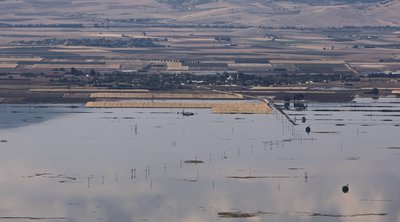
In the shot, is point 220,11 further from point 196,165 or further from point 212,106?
point 196,165

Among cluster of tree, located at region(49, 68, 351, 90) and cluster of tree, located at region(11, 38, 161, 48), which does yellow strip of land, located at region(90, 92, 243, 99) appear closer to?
cluster of tree, located at region(49, 68, 351, 90)

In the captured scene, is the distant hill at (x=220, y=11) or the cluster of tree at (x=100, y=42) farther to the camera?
the distant hill at (x=220, y=11)

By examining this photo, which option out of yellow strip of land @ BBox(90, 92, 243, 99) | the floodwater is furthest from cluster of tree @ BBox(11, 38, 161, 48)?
the floodwater

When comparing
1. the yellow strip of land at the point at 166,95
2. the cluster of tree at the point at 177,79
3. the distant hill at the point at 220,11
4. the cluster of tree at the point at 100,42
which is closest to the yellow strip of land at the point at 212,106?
the yellow strip of land at the point at 166,95

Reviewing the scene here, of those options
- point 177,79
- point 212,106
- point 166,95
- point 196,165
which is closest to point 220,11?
point 177,79

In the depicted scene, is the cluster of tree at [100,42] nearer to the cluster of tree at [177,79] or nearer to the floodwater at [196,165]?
the cluster of tree at [177,79]

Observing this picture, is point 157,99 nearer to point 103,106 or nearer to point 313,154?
point 103,106
